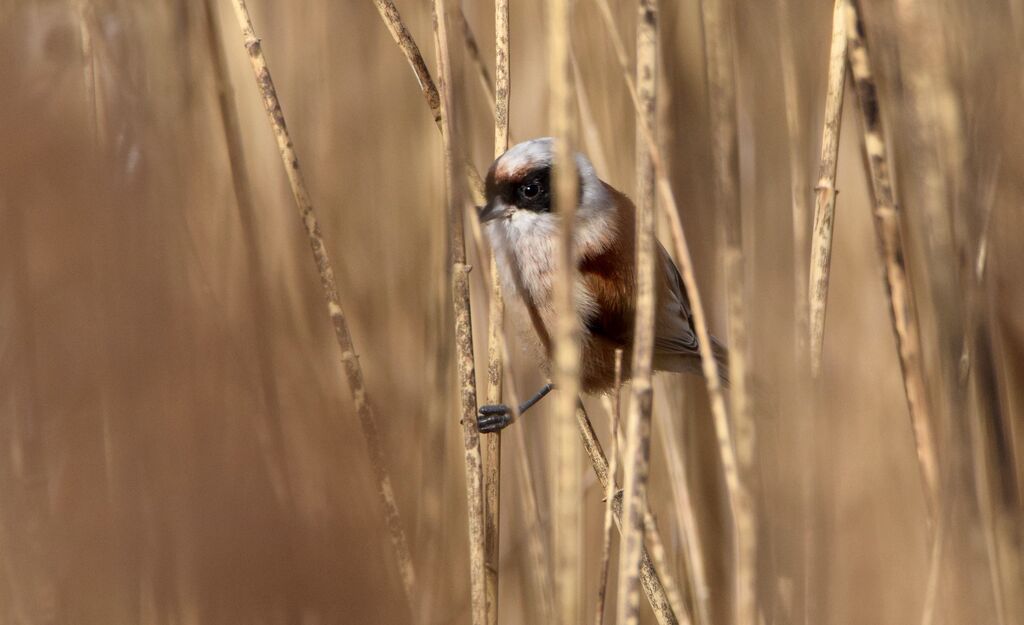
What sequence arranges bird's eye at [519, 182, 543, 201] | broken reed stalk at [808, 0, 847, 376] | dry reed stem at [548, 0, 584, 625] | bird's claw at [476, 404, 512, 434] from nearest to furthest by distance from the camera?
dry reed stem at [548, 0, 584, 625] < broken reed stalk at [808, 0, 847, 376] < bird's claw at [476, 404, 512, 434] < bird's eye at [519, 182, 543, 201]

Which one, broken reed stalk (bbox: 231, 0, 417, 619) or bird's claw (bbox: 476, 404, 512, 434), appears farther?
bird's claw (bbox: 476, 404, 512, 434)

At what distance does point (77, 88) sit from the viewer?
167cm

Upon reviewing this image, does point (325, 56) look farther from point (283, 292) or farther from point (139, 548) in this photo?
point (139, 548)

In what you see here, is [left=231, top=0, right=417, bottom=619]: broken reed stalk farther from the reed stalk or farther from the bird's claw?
the reed stalk

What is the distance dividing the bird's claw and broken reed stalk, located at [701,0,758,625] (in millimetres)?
363

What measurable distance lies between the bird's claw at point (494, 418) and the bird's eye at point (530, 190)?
363 millimetres

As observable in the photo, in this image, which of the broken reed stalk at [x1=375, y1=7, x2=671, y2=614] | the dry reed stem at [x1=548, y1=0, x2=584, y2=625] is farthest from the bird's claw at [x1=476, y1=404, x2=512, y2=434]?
the dry reed stem at [x1=548, y1=0, x2=584, y2=625]

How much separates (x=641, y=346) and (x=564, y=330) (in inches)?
3.7

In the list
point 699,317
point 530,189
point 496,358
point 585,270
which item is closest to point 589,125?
point 530,189

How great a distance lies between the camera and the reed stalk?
3.40 feet

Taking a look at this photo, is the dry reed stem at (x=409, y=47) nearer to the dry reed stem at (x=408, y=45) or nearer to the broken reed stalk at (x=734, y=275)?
the dry reed stem at (x=408, y=45)

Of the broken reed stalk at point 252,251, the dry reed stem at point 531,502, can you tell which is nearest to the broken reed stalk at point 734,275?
the dry reed stem at point 531,502

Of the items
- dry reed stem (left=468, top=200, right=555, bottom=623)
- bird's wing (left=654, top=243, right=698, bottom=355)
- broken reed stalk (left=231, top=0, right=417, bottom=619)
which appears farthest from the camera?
bird's wing (left=654, top=243, right=698, bottom=355)

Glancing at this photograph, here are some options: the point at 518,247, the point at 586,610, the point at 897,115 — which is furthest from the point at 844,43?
the point at 586,610
